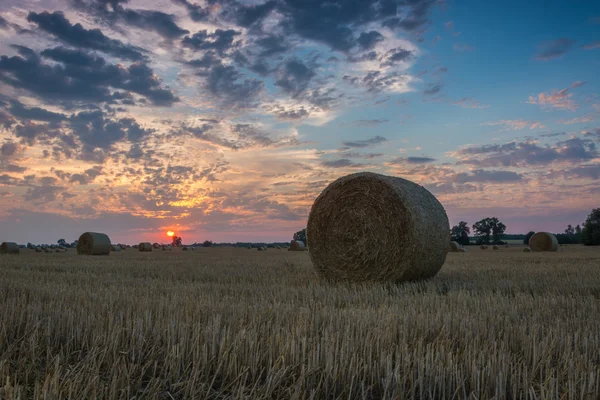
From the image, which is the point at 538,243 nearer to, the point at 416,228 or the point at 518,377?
the point at 416,228

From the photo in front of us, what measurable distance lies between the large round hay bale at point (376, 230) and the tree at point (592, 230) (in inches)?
1765

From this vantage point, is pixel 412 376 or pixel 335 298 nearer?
pixel 412 376

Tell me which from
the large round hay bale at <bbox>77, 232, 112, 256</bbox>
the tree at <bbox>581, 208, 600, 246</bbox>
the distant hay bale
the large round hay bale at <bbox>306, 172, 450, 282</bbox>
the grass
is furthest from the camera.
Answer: the tree at <bbox>581, 208, 600, 246</bbox>

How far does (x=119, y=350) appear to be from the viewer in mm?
3721

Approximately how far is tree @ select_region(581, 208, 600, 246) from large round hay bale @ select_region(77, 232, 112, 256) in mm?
44143

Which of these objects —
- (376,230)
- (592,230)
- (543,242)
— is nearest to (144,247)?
(543,242)

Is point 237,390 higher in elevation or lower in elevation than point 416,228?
lower

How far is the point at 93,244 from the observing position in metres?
25.3

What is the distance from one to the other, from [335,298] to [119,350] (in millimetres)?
3691

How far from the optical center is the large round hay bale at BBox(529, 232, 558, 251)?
3058 cm

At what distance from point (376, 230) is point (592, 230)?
47271 mm

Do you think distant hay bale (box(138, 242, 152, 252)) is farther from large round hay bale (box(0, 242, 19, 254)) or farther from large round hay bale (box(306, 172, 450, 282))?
large round hay bale (box(306, 172, 450, 282))

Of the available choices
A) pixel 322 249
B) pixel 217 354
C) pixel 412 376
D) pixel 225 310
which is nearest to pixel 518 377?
pixel 412 376

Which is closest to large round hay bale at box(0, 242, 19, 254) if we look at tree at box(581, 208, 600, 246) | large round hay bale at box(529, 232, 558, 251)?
large round hay bale at box(529, 232, 558, 251)
